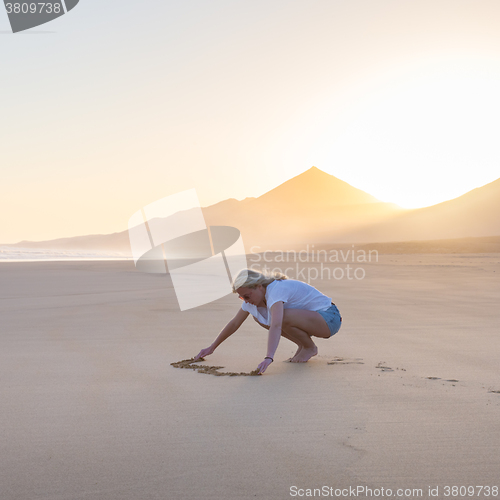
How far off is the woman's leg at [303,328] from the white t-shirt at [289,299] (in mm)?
77

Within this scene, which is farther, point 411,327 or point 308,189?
point 308,189

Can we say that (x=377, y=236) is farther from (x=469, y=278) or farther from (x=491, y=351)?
(x=491, y=351)

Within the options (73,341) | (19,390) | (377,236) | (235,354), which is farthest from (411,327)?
(377,236)

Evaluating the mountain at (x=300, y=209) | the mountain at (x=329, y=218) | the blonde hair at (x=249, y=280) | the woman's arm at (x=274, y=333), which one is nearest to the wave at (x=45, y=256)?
the mountain at (x=329, y=218)

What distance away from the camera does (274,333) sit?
13.4ft

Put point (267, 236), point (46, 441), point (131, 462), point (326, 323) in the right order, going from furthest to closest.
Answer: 1. point (267, 236)
2. point (326, 323)
3. point (46, 441)
4. point (131, 462)

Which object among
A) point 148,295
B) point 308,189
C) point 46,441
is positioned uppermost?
point 46,441

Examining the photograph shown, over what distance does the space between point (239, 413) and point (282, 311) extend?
3.76 ft

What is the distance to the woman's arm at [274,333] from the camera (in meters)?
4.03

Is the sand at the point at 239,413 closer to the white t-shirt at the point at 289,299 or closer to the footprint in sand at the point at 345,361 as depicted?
the footprint in sand at the point at 345,361

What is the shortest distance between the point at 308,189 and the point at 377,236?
96001 mm

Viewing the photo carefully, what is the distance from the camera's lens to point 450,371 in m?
4.25
